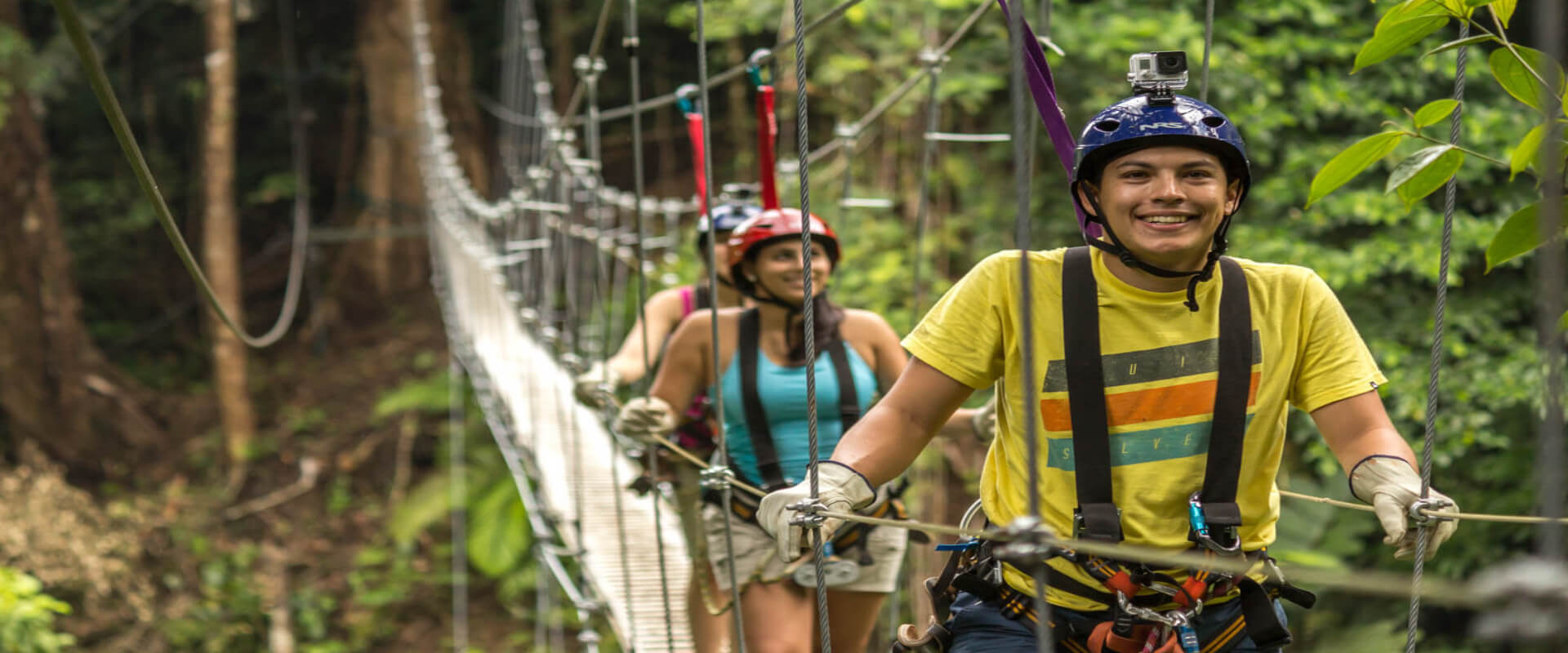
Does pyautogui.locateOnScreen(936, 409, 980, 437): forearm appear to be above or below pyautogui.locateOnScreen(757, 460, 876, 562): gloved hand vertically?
below

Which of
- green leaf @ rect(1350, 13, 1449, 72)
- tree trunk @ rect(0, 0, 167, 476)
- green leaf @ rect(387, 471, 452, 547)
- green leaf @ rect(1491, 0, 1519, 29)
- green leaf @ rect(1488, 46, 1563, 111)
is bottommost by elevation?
green leaf @ rect(387, 471, 452, 547)

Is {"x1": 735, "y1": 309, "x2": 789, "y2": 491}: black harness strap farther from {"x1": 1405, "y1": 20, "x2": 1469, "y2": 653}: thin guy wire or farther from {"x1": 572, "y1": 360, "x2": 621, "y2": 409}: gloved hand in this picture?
{"x1": 1405, "y1": 20, "x2": 1469, "y2": 653}: thin guy wire

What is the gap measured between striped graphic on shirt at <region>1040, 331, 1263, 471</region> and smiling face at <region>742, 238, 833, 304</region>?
0.91 meters

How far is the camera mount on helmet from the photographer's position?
1221 millimetres

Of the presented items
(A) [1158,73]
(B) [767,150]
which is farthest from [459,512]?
(A) [1158,73]

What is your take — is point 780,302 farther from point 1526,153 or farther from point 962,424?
point 1526,153

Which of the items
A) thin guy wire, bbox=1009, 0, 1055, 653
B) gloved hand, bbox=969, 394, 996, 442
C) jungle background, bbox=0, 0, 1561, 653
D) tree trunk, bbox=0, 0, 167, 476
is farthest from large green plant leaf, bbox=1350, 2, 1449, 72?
tree trunk, bbox=0, 0, 167, 476

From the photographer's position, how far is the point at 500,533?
23.2 feet

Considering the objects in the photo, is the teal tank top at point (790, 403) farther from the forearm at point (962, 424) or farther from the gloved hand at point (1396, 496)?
the gloved hand at point (1396, 496)

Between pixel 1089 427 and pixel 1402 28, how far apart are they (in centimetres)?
45

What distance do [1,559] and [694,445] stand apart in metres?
6.27

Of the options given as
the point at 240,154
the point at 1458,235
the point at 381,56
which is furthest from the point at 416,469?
the point at 1458,235

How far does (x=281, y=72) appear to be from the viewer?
36.1 feet

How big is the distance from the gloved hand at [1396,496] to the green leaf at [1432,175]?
0.24m
